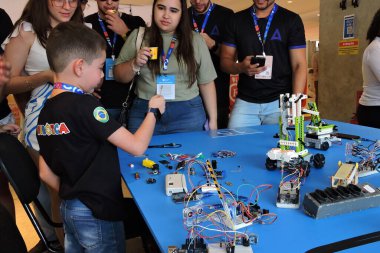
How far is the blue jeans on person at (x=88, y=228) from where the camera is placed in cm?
124

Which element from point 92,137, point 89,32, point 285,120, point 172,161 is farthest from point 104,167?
point 285,120

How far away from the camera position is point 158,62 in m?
1.99

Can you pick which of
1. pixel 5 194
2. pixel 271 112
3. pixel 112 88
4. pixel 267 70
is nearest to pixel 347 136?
pixel 271 112

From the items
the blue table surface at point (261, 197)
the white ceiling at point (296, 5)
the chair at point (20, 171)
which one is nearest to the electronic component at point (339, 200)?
→ the blue table surface at point (261, 197)

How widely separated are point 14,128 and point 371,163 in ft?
5.69

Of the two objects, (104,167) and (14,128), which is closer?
(104,167)

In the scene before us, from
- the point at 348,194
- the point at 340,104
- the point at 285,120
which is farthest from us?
the point at 340,104

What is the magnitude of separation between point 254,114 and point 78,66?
1467 mm

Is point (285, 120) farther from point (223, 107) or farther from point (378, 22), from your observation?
point (378, 22)

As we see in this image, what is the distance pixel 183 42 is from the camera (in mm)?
2016

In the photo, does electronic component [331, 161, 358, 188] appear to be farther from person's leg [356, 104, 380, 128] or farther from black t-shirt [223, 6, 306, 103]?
person's leg [356, 104, 380, 128]

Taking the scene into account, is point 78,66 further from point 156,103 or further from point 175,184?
point 175,184

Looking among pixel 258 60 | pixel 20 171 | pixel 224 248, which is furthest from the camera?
pixel 258 60

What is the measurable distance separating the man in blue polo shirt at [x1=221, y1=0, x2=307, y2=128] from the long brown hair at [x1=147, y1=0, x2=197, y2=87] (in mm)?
451
